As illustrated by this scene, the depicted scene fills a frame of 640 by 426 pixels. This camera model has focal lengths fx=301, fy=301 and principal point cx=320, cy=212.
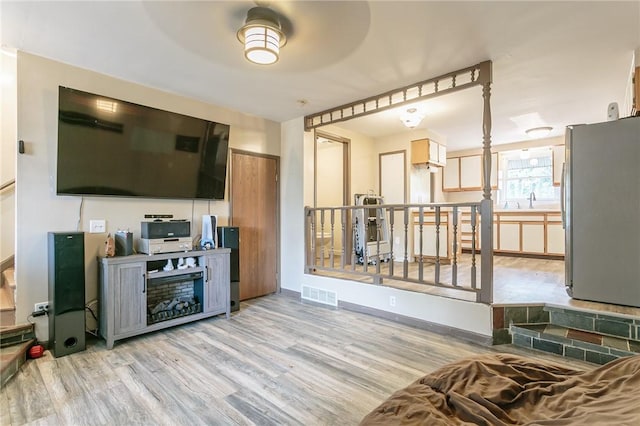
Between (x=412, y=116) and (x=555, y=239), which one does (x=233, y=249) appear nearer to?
(x=412, y=116)

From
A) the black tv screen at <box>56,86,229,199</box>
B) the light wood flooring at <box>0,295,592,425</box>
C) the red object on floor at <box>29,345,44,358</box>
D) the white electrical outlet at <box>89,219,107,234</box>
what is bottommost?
the light wood flooring at <box>0,295,592,425</box>

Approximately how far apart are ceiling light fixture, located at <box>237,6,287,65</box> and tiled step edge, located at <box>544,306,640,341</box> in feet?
11.0

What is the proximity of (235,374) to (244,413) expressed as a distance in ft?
1.58

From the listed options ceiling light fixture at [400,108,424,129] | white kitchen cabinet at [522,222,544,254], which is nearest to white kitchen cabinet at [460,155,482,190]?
white kitchen cabinet at [522,222,544,254]

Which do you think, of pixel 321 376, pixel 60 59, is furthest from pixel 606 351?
pixel 60 59

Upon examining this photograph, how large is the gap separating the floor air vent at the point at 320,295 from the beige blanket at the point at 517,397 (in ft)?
8.81

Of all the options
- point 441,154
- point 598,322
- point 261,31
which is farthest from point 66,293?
point 441,154

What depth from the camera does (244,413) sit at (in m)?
1.85

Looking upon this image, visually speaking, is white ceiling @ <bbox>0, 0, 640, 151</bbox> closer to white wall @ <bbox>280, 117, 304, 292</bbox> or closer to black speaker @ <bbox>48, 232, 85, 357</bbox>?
white wall @ <bbox>280, 117, 304, 292</bbox>

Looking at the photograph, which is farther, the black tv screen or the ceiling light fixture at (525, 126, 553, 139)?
the ceiling light fixture at (525, 126, 553, 139)

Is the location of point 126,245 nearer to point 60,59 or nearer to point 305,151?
point 60,59

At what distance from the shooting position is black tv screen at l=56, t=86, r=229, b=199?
275 centimetres

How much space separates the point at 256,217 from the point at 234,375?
2413 millimetres

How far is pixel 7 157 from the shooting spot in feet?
10.9
